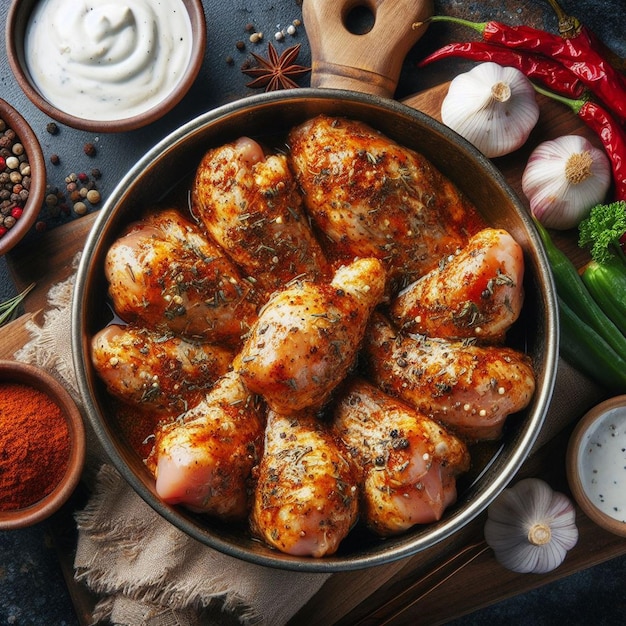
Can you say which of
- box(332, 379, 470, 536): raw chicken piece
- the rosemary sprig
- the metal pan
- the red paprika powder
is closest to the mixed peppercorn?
the rosemary sprig

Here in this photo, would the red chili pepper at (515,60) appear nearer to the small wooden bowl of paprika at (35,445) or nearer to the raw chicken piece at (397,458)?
the raw chicken piece at (397,458)

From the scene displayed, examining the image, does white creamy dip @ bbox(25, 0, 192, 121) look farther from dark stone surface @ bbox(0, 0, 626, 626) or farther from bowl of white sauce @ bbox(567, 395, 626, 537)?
bowl of white sauce @ bbox(567, 395, 626, 537)

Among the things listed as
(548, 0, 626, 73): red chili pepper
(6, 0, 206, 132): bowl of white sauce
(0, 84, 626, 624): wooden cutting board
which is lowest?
(0, 84, 626, 624): wooden cutting board

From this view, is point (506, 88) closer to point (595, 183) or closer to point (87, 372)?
point (595, 183)

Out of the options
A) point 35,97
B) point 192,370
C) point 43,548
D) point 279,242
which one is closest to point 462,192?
point 279,242

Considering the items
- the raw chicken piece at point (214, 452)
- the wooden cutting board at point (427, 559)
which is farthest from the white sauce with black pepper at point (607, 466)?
the raw chicken piece at point (214, 452)

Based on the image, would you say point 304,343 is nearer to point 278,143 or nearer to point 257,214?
Result: point 257,214

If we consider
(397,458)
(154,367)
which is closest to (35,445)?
(154,367)
